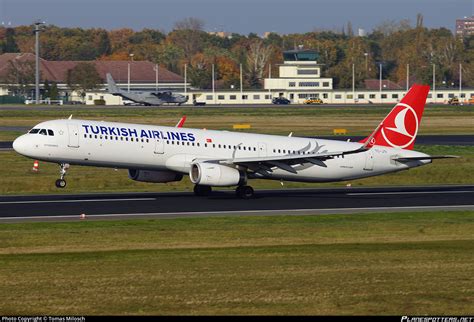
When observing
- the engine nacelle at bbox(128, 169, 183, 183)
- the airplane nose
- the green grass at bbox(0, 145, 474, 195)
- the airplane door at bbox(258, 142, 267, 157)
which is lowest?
the green grass at bbox(0, 145, 474, 195)

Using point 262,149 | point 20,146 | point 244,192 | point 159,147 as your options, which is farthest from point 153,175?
point 20,146

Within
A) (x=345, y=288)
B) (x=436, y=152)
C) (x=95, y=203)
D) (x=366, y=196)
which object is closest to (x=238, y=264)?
(x=345, y=288)

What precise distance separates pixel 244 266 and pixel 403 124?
80.9ft

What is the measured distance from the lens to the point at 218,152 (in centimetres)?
5103

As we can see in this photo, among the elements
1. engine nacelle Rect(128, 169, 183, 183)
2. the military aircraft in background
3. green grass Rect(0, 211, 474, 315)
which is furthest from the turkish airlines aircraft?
the military aircraft in background

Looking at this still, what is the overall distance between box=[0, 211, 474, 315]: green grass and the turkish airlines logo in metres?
10.2

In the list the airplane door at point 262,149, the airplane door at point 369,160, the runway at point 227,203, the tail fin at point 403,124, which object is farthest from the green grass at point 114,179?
the airplane door at point 262,149

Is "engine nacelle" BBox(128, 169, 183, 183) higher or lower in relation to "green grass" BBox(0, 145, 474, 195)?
higher

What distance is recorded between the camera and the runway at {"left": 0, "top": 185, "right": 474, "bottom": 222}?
146 feet

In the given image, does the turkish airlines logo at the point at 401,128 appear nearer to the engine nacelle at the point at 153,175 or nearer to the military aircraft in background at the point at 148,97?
the engine nacelle at the point at 153,175

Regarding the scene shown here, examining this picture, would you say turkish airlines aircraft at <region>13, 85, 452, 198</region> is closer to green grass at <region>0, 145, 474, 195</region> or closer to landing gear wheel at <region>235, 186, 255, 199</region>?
landing gear wheel at <region>235, 186, 255, 199</region>

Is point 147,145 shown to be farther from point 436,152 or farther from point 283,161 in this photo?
point 436,152

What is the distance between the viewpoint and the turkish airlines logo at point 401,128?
54156 mm

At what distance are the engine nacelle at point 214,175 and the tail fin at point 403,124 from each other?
335 inches
